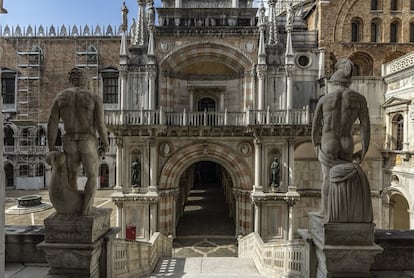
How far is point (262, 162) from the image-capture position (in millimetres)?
16156

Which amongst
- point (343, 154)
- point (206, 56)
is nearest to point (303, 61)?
point (206, 56)

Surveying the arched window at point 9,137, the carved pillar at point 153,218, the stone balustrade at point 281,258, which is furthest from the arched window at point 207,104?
the arched window at point 9,137

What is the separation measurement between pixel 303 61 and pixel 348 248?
16892 millimetres

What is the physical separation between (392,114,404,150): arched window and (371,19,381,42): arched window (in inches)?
353

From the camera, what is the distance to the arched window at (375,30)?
22.6 meters

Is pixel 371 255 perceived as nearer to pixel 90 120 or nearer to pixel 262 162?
pixel 90 120

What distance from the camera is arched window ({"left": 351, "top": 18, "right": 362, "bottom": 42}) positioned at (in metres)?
22.6

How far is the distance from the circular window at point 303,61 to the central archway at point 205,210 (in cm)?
959

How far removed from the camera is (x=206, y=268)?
10.5 meters

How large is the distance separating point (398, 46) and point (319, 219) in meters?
23.1

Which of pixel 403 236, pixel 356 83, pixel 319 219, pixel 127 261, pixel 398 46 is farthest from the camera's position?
pixel 398 46

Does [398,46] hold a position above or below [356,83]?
above

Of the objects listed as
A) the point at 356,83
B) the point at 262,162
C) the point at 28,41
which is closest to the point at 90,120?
the point at 262,162

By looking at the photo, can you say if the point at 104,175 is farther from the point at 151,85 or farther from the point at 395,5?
the point at 395,5
